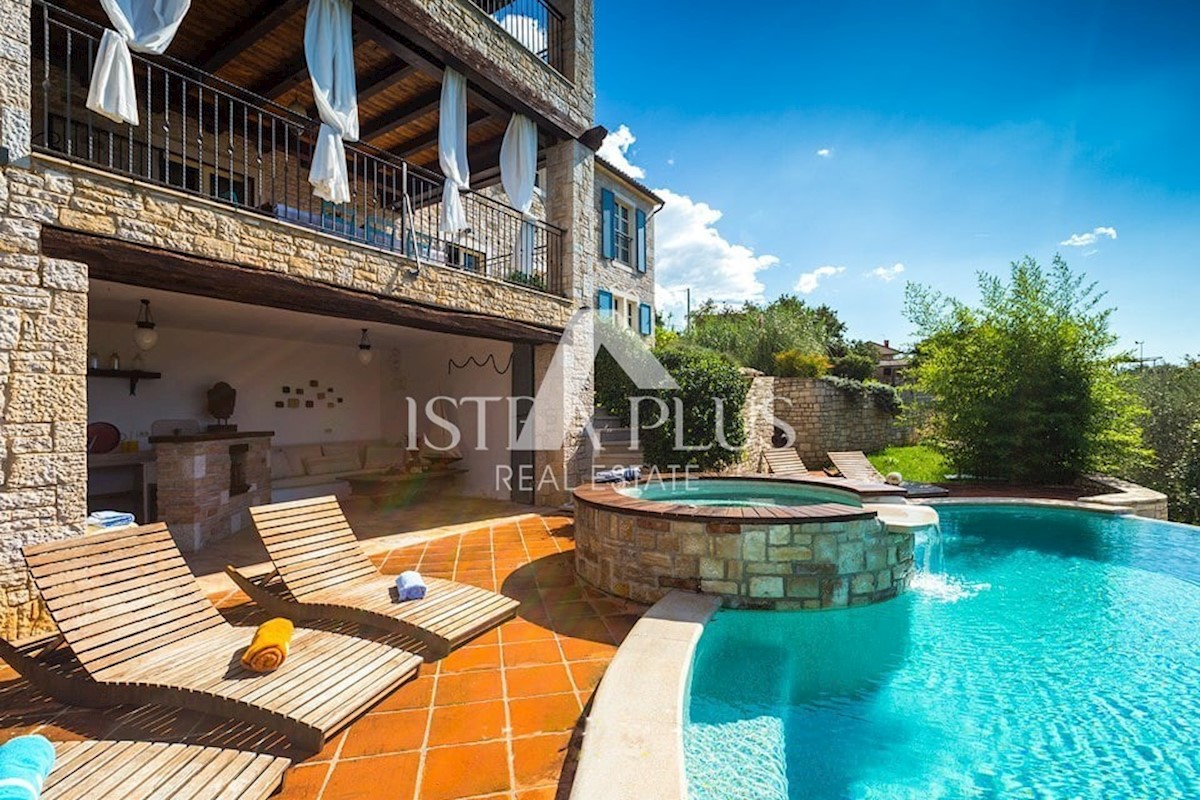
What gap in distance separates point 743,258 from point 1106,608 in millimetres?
52684

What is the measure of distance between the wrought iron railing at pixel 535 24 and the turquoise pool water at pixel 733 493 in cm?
742

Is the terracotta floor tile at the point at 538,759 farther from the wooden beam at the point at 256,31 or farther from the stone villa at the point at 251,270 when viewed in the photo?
the wooden beam at the point at 256,31

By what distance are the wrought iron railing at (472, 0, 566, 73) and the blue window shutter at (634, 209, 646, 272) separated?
27.3 feet

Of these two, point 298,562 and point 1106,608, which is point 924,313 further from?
point 298,562

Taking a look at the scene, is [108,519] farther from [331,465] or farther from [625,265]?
[625,265]

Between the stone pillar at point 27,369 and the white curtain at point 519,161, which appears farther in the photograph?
the white curtain at point 519,161

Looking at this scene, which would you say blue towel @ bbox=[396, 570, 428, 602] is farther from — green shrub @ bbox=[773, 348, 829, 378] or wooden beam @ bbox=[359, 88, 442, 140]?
green shrub @ bbox=[773, 348, 829, 378]

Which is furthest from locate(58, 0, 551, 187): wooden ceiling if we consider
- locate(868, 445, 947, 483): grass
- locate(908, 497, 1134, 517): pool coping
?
locate(868, 445, 947, 483): grass

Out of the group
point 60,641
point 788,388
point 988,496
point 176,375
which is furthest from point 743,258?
point 60,641

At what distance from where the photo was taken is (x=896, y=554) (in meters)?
4.73

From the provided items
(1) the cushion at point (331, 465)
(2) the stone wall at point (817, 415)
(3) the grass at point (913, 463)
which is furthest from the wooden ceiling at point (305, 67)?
(3) the grass at point (913, 463)

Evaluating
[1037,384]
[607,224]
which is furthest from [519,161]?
Answer: [1037,384]

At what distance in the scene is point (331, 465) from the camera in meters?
10.1

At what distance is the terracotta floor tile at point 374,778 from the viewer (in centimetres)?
217
